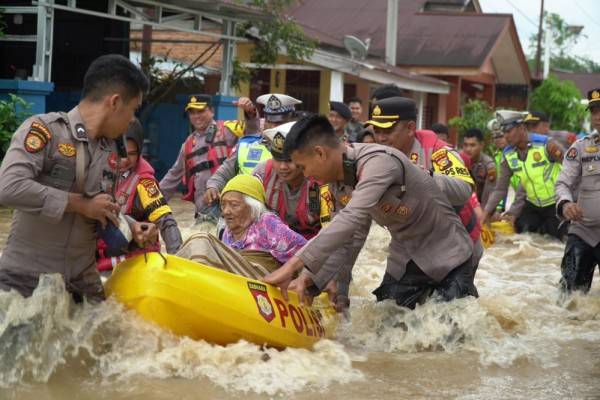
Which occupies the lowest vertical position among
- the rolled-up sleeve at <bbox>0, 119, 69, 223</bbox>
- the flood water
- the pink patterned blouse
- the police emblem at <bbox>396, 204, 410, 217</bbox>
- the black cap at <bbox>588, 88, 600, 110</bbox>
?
the flood water

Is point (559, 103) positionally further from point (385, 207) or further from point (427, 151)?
point (385, 207)

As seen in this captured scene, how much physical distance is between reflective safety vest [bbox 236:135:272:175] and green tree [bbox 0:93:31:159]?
16.1 feet

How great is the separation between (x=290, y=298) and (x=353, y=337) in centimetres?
100

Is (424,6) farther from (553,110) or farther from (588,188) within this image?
(588,188)

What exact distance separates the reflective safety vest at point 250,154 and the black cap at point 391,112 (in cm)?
218

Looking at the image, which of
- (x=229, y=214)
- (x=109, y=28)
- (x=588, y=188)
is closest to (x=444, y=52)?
(x=109, y=28)

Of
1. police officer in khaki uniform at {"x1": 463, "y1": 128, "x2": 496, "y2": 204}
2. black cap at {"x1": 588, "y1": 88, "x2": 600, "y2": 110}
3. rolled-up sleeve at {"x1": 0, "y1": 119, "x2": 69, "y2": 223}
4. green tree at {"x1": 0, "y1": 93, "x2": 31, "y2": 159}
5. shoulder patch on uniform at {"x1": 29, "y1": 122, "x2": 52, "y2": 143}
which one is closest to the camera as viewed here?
rolled-up sleeve at {"x1": 0, "y1": 119, "x2": 69, "y2": 223}

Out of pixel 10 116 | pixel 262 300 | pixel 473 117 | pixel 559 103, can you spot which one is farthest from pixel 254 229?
pixel 559 103

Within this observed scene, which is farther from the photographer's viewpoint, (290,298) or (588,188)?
(588,188)

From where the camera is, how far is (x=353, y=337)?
21.9 feet

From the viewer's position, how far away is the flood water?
4.93 metres

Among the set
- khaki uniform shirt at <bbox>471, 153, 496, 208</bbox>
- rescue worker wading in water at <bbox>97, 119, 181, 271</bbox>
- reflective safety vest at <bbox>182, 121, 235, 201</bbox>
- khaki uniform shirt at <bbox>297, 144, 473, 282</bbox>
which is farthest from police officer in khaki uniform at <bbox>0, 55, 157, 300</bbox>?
khaki uniform shirt at <bbox>471, 153, 496, 208</bbox>

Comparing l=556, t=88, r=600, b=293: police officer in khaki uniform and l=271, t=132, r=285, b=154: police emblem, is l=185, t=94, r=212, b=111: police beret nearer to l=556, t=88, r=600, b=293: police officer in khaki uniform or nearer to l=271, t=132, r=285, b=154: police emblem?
l=271, t=132, r=285, b=154: police emblem

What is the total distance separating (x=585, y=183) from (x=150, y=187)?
3584 mm
